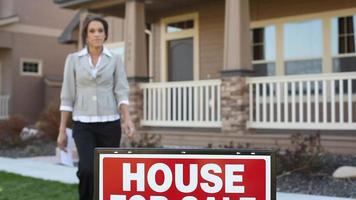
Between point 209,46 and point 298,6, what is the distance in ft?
8.41

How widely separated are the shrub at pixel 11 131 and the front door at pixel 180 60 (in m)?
4.09

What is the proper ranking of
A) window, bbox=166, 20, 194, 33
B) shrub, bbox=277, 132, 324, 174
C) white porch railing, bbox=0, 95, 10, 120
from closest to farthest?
shrub, bbox=277, 132, 324, 174, window, bbox=166, 20, 194, 33, white porch railing, bbox=0, 95, 10, 120

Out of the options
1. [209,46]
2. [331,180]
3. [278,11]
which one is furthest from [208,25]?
[331,180]

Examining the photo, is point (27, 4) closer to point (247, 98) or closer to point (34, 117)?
point (34, 117)

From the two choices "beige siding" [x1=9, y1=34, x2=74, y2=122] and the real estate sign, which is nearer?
the real estate sign

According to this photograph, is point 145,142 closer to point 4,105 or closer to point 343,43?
point 343,43

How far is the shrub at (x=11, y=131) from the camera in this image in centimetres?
1303

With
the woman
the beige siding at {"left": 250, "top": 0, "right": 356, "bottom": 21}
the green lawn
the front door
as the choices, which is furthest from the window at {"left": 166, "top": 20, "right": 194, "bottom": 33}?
the woman

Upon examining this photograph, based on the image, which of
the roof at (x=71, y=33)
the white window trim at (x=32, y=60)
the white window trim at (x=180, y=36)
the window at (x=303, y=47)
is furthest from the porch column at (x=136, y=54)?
the white window trim at (x=32, y=60)

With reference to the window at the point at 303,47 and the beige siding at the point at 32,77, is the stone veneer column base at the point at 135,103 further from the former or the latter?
the beige siding at the point at 32,77

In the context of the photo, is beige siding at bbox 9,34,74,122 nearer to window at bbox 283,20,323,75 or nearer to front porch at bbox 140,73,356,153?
front porch at bbox 140,73,356,153

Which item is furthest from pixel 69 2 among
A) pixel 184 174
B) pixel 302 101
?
pixel 184 174

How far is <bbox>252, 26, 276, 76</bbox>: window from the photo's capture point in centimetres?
1202

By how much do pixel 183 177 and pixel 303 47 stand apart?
377 inches
